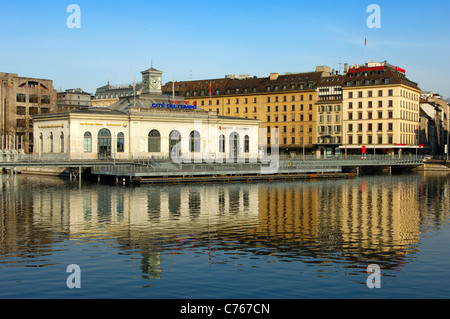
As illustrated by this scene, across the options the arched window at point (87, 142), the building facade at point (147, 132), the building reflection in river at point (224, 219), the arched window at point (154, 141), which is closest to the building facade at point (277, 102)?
the building facade at point (147, 132)

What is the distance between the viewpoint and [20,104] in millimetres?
143125

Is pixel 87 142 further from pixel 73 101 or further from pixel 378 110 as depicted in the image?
pixel 73 101

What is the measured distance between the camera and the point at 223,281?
26.6m

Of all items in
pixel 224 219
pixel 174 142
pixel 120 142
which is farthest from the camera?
pixel 174 142

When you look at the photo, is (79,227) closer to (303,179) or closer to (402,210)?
(402,210)

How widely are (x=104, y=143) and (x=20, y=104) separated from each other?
5339 cm

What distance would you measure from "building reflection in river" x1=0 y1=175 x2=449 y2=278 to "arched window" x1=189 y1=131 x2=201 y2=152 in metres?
36.1

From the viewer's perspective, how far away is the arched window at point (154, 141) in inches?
4158

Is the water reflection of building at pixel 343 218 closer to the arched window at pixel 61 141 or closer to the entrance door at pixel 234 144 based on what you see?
the entrance door at pixel 234 144

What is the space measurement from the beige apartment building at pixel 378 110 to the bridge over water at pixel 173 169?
109 ft

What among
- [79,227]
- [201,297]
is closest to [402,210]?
[79,227]

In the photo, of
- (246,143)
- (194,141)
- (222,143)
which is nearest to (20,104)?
(194,141)

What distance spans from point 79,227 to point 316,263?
776 inches
